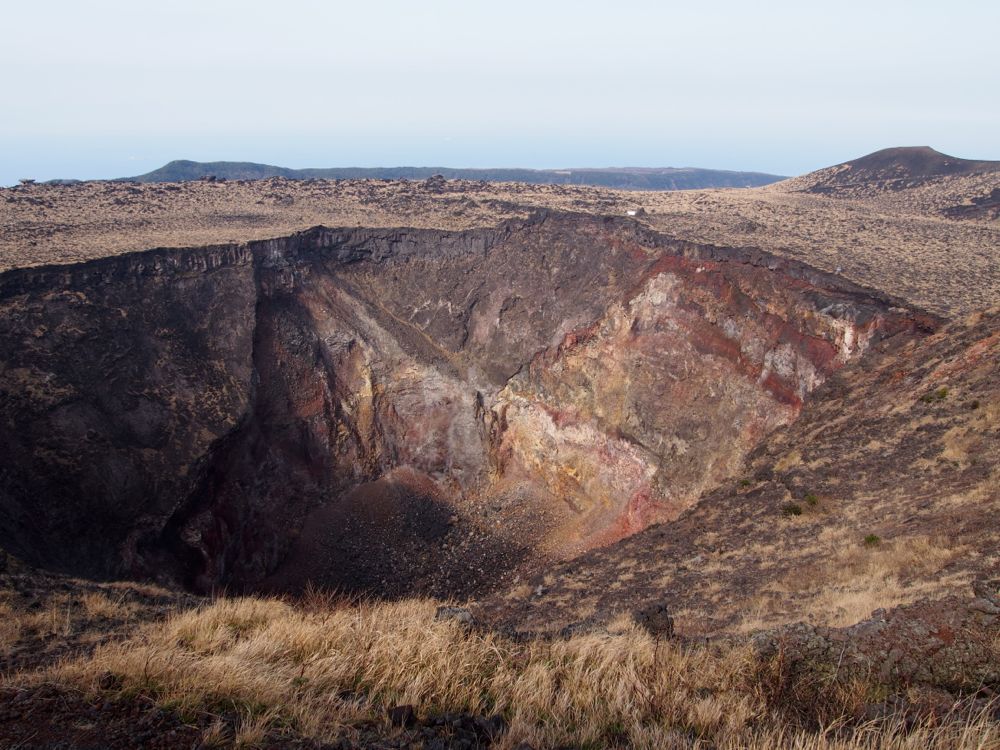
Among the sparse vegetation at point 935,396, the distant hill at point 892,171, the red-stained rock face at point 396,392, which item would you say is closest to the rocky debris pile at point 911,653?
the sparse vegetation at point 935,396

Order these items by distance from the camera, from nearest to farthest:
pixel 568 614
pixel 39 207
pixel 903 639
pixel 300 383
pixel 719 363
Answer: pixel 903 639 < pixel 568 614 < pixel 719 363 < pixel 300 383 < pixel 39 207

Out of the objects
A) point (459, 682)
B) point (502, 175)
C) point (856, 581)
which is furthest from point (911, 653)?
point (502, 175)

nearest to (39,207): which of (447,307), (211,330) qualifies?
(211,330)

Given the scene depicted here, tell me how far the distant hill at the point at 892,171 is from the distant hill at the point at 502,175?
4382 centimetres

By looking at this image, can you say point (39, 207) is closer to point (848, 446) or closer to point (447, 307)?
point (447, 307)

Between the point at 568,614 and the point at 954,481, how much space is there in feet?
30.1

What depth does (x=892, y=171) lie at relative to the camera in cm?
6325

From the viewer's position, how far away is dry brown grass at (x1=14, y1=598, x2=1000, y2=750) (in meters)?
4.63

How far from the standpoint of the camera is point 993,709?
5020 mm

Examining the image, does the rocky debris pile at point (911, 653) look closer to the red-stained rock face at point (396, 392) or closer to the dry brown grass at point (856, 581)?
the dry brown grass at point (856, 581)

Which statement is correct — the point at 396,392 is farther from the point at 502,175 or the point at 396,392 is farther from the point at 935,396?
the point at 502,175

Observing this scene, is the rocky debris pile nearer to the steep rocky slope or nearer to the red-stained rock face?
→ the steep rocky slope

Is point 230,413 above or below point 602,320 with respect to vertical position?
below

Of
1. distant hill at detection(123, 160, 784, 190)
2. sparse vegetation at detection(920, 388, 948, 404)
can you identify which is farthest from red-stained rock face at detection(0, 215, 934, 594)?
distant hill at detection(123, 160, 784, 190)
